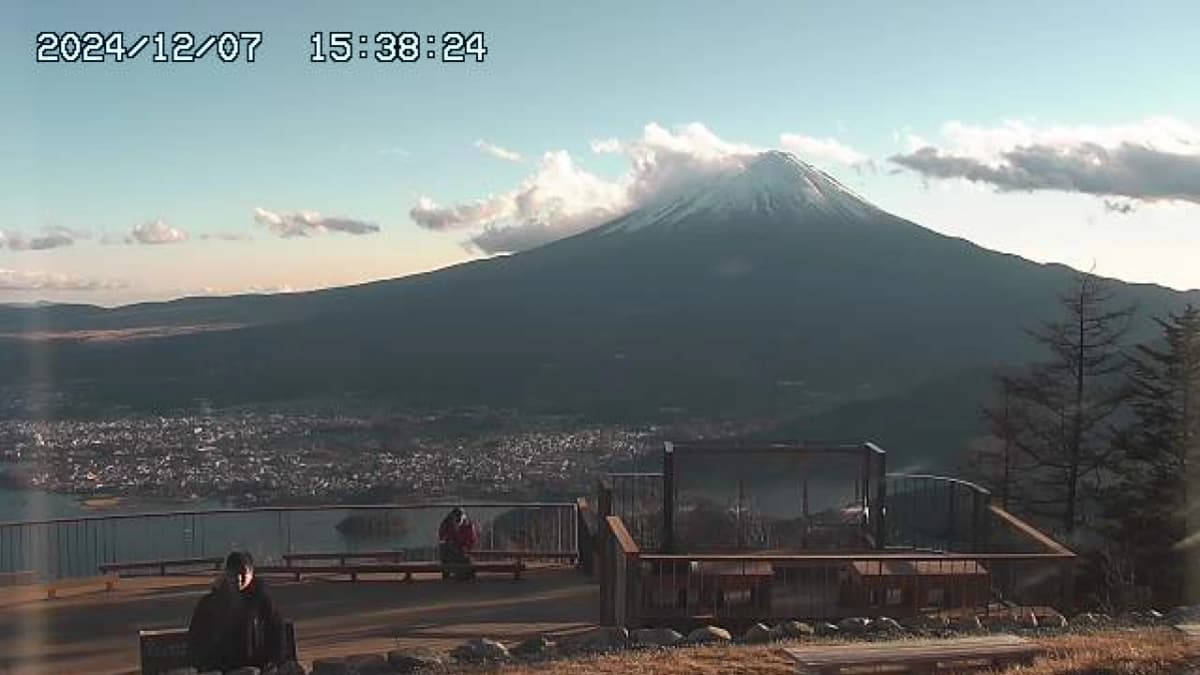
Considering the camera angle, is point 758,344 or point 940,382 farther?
point 758,344

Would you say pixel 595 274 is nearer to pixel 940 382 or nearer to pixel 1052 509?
pixel 940 382

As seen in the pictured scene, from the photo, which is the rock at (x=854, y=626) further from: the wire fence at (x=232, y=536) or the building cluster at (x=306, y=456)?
the building cluster at (x=306, y=456)

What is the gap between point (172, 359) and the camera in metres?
86.0

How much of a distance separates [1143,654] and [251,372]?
264 feet

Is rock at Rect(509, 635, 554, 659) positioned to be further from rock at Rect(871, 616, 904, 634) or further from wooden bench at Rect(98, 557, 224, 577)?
wooden bench at Rect(98, 557, 224, 577)

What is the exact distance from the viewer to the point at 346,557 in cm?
1564

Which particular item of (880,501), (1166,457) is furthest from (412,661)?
(1166,457)

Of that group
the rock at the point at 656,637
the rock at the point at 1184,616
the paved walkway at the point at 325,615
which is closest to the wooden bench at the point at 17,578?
the paved walkway at the point at 325,615

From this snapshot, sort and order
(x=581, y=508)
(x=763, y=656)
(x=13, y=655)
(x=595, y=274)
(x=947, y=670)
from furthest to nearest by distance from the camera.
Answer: (x=595, y=274)
(x=581, y=508)
(x=13, y=655)
(x=763, y=656)
(x=947, y=670)

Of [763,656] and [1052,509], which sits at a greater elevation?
[763,656]

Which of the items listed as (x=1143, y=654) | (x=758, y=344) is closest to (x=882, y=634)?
(x=1143, y=654)

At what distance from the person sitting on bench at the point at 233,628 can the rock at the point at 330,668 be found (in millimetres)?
1741

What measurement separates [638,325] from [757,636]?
9112cm

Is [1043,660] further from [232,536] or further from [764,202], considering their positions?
[764,202]
